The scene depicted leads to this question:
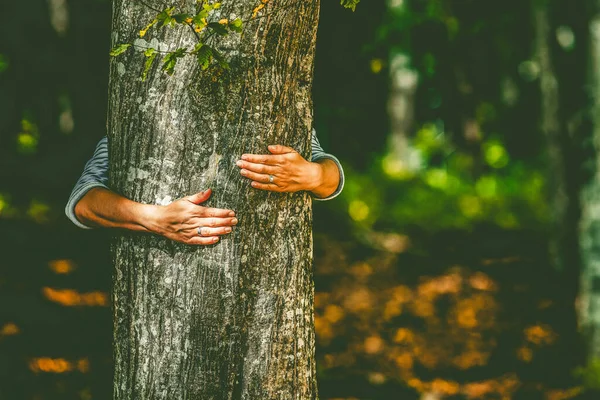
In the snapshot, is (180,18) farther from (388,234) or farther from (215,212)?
(388,234)

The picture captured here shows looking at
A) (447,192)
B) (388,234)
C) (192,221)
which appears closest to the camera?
(192,221)

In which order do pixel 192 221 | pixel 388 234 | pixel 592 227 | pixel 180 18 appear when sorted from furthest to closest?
pixel 388 234
pixel 592 227
pixel 192 221
pixel 180 18

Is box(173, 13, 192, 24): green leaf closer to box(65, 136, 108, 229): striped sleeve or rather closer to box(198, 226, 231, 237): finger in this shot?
box(198, 226, 231, 237): finger

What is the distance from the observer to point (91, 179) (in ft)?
8.48

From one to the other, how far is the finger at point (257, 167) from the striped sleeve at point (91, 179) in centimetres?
55

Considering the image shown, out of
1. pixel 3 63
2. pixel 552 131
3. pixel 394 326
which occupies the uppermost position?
pixel 3 63

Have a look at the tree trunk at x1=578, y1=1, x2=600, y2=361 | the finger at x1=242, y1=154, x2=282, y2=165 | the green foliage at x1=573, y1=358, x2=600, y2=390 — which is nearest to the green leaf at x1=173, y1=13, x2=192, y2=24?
the finger at x1=242, y1=154, x2=282, y2=165

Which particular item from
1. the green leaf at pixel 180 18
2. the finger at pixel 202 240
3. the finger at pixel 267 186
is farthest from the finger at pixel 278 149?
the green leaf at pixel 180 18

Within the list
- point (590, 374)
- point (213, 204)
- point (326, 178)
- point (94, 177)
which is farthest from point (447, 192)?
point (213, 204)

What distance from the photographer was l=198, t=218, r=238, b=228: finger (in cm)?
231

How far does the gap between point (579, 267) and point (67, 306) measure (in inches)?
193

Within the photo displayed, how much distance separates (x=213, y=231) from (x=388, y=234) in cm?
867

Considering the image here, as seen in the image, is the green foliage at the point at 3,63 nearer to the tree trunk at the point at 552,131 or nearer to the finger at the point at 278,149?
the finger at the point at 278,149

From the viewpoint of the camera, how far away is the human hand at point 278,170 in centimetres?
234
